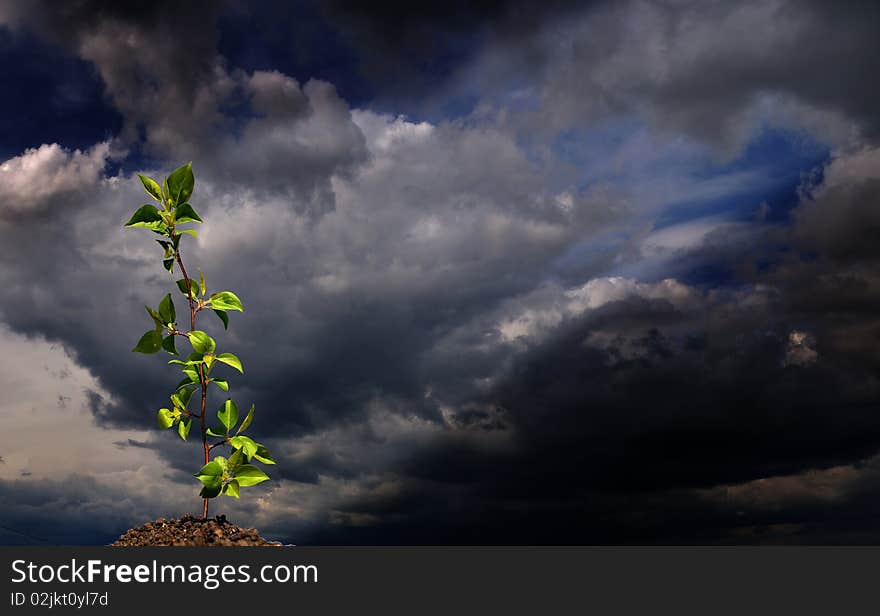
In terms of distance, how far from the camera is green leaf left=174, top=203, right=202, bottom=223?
6309 millimetres

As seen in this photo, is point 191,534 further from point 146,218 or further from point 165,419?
point 146,218

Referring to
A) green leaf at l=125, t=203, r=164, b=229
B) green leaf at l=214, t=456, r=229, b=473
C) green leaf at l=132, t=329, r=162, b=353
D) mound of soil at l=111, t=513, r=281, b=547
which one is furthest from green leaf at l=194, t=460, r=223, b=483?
green leaf at l=125, t=203, r=164, b=229

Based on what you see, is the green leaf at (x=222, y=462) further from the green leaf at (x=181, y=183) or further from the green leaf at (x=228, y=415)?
the green leaf at (x=181, y=183)

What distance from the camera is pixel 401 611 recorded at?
4.36 m

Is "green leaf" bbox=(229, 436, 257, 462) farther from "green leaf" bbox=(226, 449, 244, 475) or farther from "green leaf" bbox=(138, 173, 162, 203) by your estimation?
"green leaf" bbox=(138, 173, 162, 203)

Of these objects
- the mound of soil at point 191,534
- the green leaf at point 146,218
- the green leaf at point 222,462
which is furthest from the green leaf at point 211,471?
the green leaf at point 146,218

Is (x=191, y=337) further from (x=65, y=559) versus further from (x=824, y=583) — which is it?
(x=824, y=583)

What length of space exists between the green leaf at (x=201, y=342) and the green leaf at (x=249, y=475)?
1078 millimetres

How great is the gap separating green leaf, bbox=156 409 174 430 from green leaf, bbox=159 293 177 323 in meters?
0.82

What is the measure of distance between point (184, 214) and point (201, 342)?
45.9 inches

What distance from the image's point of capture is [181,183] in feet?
20.6

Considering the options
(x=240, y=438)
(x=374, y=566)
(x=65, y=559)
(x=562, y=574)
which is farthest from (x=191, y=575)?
(x=562, y=574)

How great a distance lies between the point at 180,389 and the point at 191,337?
55cm

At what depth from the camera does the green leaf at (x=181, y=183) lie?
6.27 metres
